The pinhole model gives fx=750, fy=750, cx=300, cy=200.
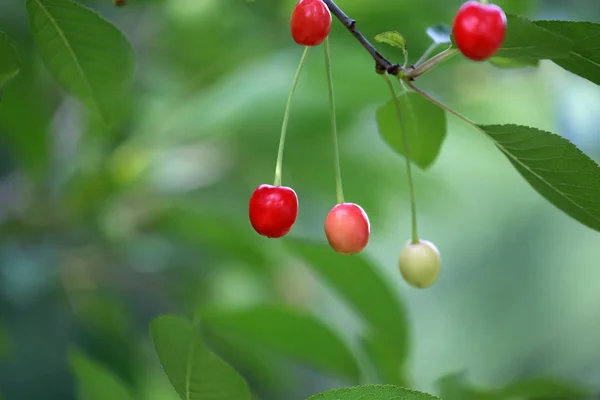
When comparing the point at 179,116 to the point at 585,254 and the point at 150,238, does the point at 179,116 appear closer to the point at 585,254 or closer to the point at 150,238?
the point at 150,238

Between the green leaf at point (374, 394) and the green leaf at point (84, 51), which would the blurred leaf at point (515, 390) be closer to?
the green leaf at point (374, 394)

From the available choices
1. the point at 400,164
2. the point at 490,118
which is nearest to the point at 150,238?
the point at 400,164

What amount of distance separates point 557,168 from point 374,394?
0.25 meters

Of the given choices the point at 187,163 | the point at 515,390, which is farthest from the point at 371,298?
the point at 187,163

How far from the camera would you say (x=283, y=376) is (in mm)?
1664

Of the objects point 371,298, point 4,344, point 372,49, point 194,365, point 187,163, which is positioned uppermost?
point 187,163

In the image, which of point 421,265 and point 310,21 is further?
point 421,265

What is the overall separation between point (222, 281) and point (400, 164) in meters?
0.57

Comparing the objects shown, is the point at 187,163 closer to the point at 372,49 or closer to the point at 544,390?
the point at 544,390

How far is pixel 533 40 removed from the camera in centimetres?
56

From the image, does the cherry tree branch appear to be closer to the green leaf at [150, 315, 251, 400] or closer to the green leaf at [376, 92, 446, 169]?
the green leaf at [376, 92, 446, 169]

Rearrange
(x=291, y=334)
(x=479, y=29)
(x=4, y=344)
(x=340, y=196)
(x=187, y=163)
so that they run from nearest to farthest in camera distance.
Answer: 1. (x=479, y=29)
2. (x=340, y=196)
3. (x=291, y=334)
4. (x=4, y=344)
5. (x=187, y=163)

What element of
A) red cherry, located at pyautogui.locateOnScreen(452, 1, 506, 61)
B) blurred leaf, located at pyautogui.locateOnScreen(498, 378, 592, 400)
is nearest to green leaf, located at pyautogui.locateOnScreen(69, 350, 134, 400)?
blurred leaf, located at pyautogui.locateOnScreen(498, 378, 592, 400)

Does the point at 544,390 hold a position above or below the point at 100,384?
above
